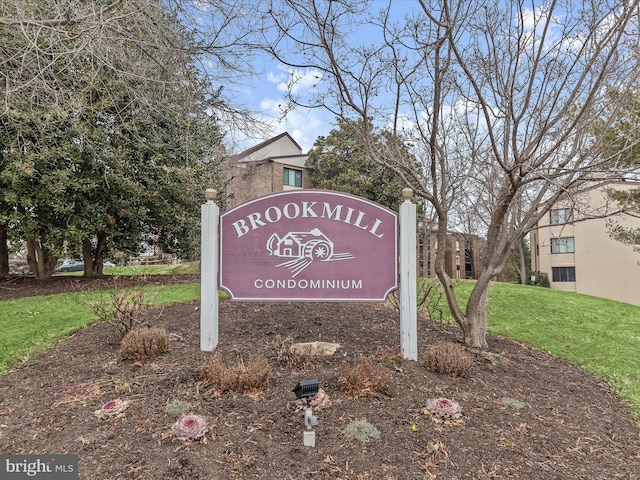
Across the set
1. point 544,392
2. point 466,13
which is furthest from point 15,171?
point 544,392

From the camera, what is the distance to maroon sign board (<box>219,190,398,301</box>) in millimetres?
4078

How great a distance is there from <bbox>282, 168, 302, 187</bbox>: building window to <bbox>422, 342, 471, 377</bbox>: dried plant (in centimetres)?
2025

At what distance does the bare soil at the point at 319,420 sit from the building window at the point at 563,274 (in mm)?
24425

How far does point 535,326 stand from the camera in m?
7.60

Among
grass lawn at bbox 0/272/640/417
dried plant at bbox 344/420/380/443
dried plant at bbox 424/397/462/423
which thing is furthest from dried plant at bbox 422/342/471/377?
grass lawn at bbox 0/272/640/417

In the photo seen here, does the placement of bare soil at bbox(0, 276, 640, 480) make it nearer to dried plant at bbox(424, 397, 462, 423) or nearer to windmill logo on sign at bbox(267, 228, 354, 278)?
dried plant at bbox(424, 397, 462, 423)

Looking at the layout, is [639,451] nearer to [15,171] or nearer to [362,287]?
[362,287]

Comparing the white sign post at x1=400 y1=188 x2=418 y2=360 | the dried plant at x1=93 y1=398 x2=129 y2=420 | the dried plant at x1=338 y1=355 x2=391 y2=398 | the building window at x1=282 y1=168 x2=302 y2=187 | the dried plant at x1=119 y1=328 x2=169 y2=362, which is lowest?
the dried plant at x1=93 y1=398 x2=129 y2=420

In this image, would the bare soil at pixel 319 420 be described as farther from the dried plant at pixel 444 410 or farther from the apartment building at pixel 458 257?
the apartment building at pixel 458 257

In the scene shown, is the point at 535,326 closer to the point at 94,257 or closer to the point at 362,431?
the point at 362,431

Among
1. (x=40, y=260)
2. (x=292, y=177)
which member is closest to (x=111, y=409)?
(x=40, y=260)

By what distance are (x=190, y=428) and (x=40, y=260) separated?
969cm

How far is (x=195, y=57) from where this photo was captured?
535 centimetres

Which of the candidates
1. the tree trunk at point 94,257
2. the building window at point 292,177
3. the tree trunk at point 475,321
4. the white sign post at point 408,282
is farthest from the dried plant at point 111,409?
the building window at point 292,177
